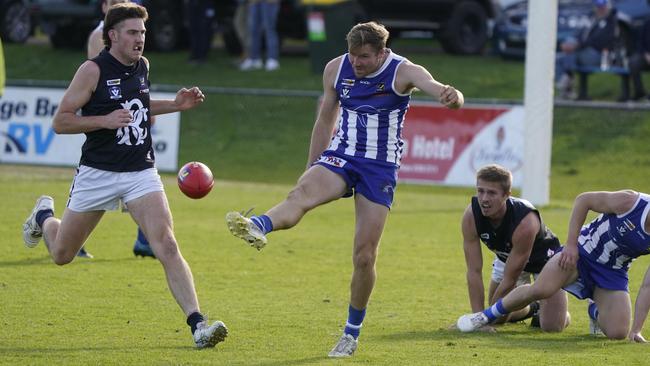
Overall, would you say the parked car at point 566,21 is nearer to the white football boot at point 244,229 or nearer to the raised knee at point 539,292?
the raised knee at point 539,292

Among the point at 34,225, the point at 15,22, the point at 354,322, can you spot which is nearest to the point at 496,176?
the point at 354,322

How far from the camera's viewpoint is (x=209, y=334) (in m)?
7.80

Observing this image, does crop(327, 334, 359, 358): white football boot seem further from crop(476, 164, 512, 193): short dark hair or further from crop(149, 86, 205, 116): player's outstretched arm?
crop(149, 86, 205, 116): player's outstretched arm

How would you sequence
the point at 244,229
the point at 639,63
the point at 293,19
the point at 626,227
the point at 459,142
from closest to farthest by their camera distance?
the point at 244,229 < the point at 626,227 < the point at 459,142 < the point at 639,63 < the point at 293,19

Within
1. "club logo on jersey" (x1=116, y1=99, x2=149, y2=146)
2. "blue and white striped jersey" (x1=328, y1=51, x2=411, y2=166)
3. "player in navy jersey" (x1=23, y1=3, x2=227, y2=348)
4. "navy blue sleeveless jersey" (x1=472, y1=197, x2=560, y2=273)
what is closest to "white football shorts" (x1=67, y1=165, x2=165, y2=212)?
"player in navy jersey" (x1=23, y1=3, x2=227, y2=348)

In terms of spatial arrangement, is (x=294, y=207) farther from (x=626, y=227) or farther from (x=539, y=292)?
(x=626, y=227)

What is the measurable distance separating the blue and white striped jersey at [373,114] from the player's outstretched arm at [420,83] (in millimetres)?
43

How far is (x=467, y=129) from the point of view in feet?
62.1

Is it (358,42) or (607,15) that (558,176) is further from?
(358,42)

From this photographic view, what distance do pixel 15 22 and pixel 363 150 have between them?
22.4 meters

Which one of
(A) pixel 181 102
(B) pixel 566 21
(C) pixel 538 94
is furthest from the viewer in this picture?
(B) pixel 566 21

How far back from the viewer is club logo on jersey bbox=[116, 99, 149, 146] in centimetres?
816

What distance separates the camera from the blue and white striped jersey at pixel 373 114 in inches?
314

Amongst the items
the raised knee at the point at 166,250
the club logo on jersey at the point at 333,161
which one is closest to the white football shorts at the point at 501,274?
the club logo on jersey at the point at 333,161
